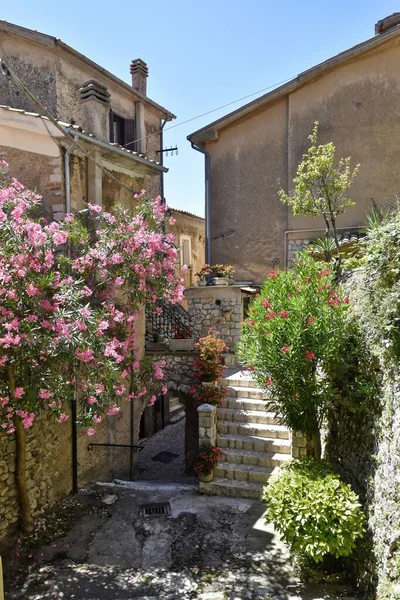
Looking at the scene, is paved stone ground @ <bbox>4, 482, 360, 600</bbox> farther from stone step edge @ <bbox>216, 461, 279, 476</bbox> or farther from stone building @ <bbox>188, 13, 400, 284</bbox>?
stone building @ <bbox>188, 13, 400, 284</bbox>

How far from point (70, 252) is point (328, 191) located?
7.12m

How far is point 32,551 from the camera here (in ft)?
19.7

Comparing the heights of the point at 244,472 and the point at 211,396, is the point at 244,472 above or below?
below

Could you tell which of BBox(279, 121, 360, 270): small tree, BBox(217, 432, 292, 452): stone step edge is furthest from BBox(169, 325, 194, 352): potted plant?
BBox(279, 121, 360, 270): small tree

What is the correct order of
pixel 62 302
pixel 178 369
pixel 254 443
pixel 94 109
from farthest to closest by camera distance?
1. pixel 178 369
2. pixel 254 443
3. pixel 94 109
4. pixel 62 302

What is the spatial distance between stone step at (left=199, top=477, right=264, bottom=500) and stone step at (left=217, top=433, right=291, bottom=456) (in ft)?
2.80

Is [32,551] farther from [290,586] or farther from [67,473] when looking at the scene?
[290,586]

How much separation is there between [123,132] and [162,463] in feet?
40.1

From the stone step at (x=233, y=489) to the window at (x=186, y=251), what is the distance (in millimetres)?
12658

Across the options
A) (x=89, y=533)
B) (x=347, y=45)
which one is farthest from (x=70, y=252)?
(x=347, y=45)

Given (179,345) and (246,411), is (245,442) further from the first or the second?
(179,345)

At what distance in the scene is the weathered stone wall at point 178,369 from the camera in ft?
34.9

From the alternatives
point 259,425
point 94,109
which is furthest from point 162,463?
point 94,109

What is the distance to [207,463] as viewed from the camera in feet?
25.8
